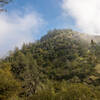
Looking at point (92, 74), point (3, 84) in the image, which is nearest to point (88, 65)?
point (92, 74)

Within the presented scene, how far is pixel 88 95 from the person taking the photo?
328 inches

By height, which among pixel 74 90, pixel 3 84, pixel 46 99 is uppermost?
pixel 74 90

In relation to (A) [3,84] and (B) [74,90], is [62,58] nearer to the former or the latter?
(A) [3,84]

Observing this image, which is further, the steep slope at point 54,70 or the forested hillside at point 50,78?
the steep slope at point 54,70

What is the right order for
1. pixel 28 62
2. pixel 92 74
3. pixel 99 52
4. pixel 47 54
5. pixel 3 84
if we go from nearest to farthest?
pixel 3 84
pixel 28 62
pixel 92 74
pixel 99 52
pixel 47 54

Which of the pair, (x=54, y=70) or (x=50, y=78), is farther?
(x=54, y=70)

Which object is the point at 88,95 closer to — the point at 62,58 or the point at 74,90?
the point at 74,90

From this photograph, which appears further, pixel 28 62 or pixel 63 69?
pixel 63 69

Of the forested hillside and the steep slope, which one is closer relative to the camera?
the forested hillside

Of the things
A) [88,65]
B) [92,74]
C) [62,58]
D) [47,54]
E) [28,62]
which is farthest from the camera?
[47,54]

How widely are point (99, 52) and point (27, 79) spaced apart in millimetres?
60789

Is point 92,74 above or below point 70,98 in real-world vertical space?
below

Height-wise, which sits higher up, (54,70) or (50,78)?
(54,70)

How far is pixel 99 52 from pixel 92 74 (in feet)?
81.5
